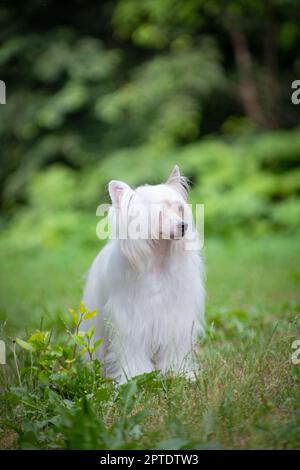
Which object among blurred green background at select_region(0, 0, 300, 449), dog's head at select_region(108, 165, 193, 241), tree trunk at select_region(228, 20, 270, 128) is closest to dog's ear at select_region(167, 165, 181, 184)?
dog's head at select_region(108, 165, 193, 241)

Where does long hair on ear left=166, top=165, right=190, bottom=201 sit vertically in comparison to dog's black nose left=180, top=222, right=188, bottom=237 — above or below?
above

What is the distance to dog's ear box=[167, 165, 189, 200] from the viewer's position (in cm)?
384

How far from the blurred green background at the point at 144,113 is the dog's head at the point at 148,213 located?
23.3 feet

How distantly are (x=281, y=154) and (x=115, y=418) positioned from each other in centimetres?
969

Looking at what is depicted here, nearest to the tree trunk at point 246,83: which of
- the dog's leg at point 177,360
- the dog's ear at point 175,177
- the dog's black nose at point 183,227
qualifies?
the dog's ear at point 175,177

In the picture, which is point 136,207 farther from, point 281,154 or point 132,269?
point 281,154

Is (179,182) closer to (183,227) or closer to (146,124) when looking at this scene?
(183,227)

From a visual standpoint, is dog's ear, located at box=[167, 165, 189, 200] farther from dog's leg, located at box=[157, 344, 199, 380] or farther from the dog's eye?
dog's leg, located at box=[157, 344, 199, 380]

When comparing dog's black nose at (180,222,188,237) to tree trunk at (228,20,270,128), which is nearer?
dog's black nose at (180,222,188,237)

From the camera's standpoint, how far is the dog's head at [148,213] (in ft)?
11.8

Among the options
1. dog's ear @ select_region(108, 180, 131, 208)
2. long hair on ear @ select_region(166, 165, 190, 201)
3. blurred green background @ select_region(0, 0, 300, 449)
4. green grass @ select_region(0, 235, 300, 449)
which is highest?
blurred green background @ select_region(0, 0, 300, 449)

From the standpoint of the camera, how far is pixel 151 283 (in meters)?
3.77

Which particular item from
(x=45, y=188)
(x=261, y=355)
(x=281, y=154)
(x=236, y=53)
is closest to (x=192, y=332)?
(x=261, y=355)

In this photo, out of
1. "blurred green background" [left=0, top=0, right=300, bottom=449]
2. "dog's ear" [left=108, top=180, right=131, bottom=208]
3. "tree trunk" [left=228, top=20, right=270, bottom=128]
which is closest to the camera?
"dog's ear" [left=108, top=180, right=131, bottom=208]
